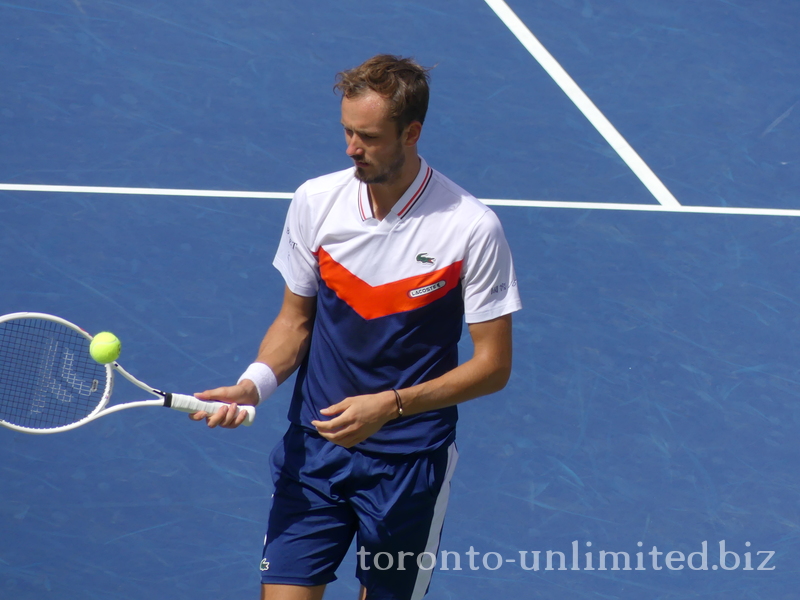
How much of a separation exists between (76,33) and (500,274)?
5127 millimetres

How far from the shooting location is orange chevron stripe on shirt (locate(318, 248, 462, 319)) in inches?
121

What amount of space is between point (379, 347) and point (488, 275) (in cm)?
41

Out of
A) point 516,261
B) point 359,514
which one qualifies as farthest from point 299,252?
point 516,261

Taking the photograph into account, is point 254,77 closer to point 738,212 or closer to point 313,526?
point 738,212

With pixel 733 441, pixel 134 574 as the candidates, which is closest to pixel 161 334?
pixel 134 574

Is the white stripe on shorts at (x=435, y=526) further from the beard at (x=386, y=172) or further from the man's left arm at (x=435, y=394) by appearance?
the beard at (x=386, y=172)

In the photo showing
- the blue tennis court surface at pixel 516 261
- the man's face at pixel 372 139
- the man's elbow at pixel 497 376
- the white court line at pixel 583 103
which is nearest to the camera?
the man's face at pixel 372 139

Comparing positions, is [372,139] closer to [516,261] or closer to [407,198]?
[407,198]

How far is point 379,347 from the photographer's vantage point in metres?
3.10

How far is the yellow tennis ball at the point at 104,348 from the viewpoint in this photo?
3.04 meters

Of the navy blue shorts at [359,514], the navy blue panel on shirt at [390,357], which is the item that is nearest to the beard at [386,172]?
the navy blue panel on shirt at [390,357]

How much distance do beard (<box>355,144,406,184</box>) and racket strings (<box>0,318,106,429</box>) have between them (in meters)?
1.19

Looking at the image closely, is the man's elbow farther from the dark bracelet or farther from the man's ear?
the man's ear

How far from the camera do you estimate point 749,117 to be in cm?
713
